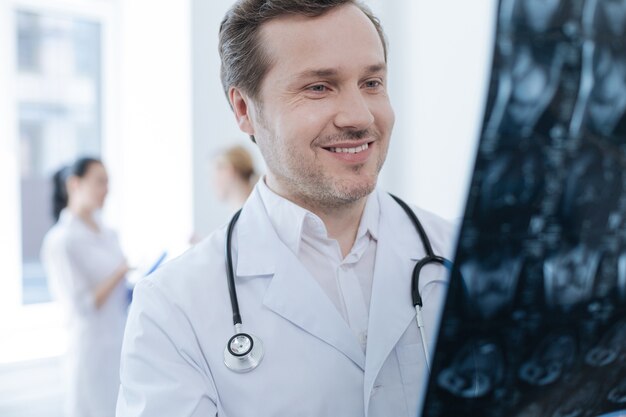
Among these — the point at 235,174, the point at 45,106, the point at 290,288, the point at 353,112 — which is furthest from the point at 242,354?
the point at 45,106

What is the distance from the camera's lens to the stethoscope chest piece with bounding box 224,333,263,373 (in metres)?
0.72

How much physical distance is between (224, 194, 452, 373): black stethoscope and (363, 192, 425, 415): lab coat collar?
1 cm

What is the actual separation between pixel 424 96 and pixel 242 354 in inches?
91.4

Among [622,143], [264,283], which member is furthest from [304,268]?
[622,143]

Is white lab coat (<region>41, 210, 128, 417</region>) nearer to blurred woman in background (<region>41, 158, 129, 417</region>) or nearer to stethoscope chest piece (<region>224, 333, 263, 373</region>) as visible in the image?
blurred woman in background (<region>41, 158, 129, 417</region>)

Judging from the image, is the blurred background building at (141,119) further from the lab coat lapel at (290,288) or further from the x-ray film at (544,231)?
the x-ray film at (544,231)

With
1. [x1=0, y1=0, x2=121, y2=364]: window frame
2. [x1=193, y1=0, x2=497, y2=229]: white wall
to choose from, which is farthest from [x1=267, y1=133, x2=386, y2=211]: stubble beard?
[x1=0, y1=0, x2=121, y2=364]: window frame

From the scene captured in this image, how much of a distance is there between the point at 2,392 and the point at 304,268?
2.11m

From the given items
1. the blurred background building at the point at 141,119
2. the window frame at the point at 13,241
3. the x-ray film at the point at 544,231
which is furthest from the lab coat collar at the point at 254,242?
the window frame at the point at 13,241

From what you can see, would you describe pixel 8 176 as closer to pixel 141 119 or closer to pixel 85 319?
pixel 141 119

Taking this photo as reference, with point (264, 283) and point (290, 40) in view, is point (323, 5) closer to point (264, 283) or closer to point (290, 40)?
point (290, 40)

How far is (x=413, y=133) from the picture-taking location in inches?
115

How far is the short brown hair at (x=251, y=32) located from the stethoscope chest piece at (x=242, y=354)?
1.11ft

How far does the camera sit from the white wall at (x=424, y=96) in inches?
105
